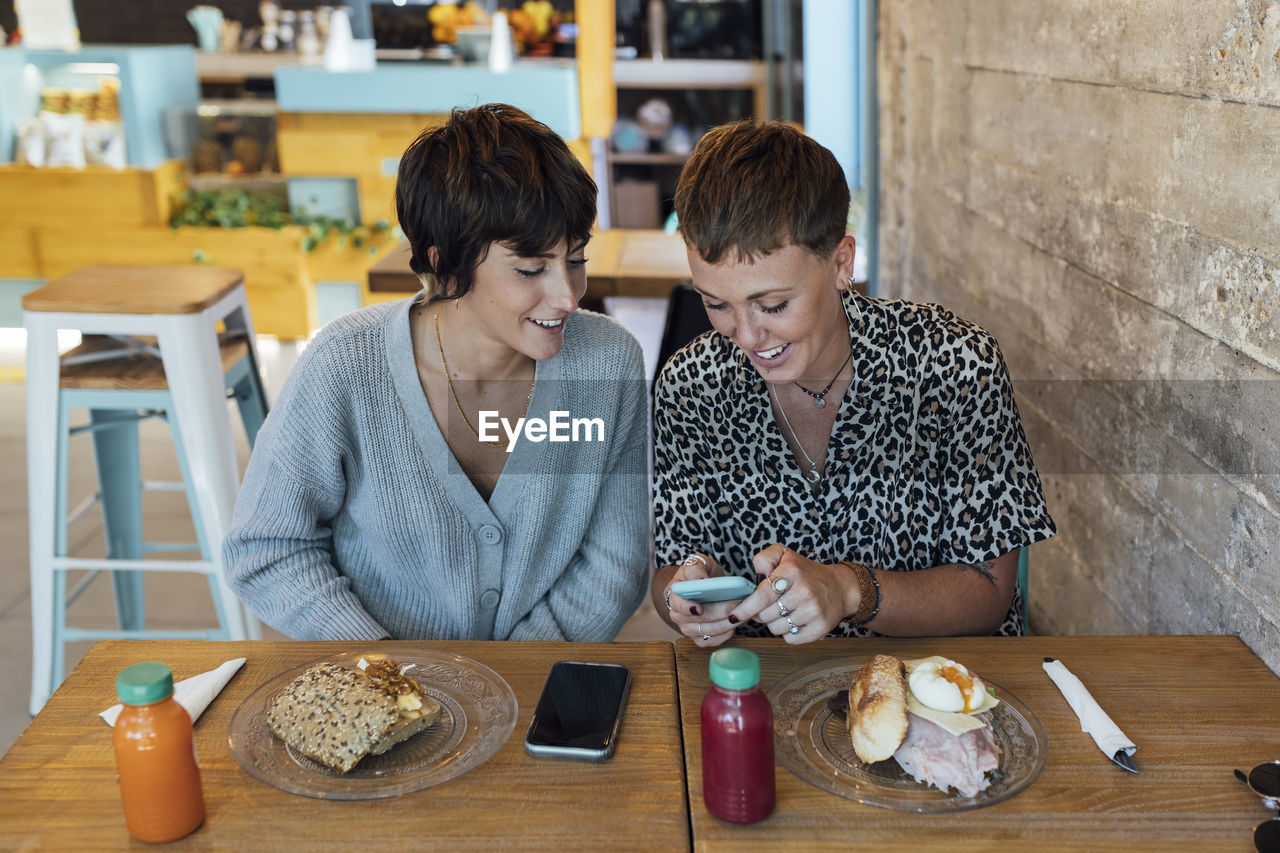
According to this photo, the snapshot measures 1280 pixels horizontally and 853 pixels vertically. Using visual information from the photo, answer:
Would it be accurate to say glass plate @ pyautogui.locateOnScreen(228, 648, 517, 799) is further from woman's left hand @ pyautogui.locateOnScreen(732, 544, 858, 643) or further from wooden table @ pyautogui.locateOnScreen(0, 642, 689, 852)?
woman's left hand @ pyautogui.locateOnScreen(732, 544, 858, 643)

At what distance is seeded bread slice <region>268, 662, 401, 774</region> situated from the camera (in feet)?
3.88

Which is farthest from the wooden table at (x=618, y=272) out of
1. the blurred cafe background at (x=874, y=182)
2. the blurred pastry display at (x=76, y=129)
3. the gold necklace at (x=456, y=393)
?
the blurred pastry display at (x=76, y=129)

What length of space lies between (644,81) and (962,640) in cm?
512

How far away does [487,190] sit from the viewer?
1.51 m

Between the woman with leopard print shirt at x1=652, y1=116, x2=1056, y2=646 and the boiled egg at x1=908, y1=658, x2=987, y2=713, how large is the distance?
16 cm

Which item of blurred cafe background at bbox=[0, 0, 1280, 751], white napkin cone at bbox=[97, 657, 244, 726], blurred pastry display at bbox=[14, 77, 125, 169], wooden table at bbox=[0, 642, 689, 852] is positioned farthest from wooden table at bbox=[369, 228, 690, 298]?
blurred pastry display at bbox=[14, 77, 125, 169]

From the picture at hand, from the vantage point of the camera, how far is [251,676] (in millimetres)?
1372

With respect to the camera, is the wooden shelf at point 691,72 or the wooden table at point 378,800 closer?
the wooden table at point 378,800

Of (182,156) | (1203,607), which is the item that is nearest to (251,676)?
(1203,607)

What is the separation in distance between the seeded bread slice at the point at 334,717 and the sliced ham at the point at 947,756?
542 mm

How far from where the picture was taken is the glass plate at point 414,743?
45.8 inches

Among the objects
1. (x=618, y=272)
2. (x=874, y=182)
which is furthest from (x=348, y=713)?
(x=874, y=182)

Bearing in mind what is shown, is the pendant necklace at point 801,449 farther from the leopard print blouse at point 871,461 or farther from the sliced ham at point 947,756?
the sliced ham at point 947,756

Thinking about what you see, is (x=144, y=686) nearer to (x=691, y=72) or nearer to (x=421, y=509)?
(x=421, y=509)
